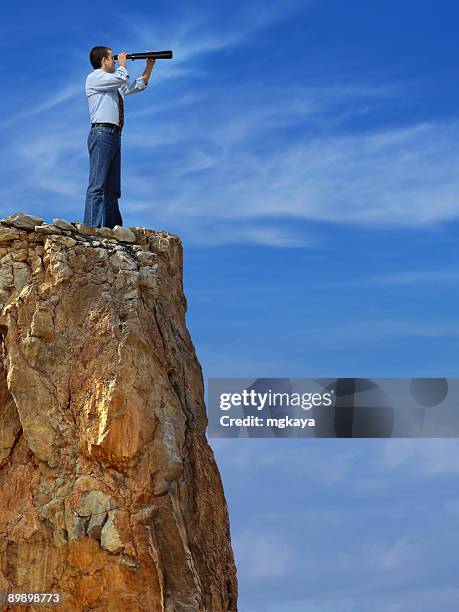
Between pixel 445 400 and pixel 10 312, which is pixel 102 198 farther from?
pixel 445 400

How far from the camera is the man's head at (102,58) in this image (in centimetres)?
1548

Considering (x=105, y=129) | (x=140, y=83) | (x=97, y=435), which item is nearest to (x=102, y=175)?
(x=105, y=129)

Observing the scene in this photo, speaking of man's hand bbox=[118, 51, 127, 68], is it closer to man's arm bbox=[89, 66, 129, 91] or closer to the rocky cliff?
man's arm bbox=[89, 66, 129, 91]

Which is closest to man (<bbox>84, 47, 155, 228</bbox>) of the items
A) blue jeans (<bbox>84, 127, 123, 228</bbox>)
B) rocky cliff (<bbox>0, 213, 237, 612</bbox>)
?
blue jeans (<bbox>84, 127, 123, 228</bbox>)

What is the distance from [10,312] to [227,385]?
5.48 meters

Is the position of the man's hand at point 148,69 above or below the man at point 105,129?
above

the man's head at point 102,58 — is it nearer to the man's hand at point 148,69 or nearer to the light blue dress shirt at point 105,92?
the light blue dress shirt at point 105,92

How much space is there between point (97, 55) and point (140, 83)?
81 cm

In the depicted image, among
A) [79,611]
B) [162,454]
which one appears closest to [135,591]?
[79,611]

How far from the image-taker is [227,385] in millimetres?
18297

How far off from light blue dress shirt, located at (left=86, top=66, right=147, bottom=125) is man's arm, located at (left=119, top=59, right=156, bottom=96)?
43mm

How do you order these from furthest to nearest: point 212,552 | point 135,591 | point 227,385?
point 227,385 < point 212,552 < point 135,591

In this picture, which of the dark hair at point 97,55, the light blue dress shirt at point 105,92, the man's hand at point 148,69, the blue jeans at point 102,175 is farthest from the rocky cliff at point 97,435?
the dark hair at point 97,55

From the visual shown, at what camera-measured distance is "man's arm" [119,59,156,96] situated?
50.9 ft
